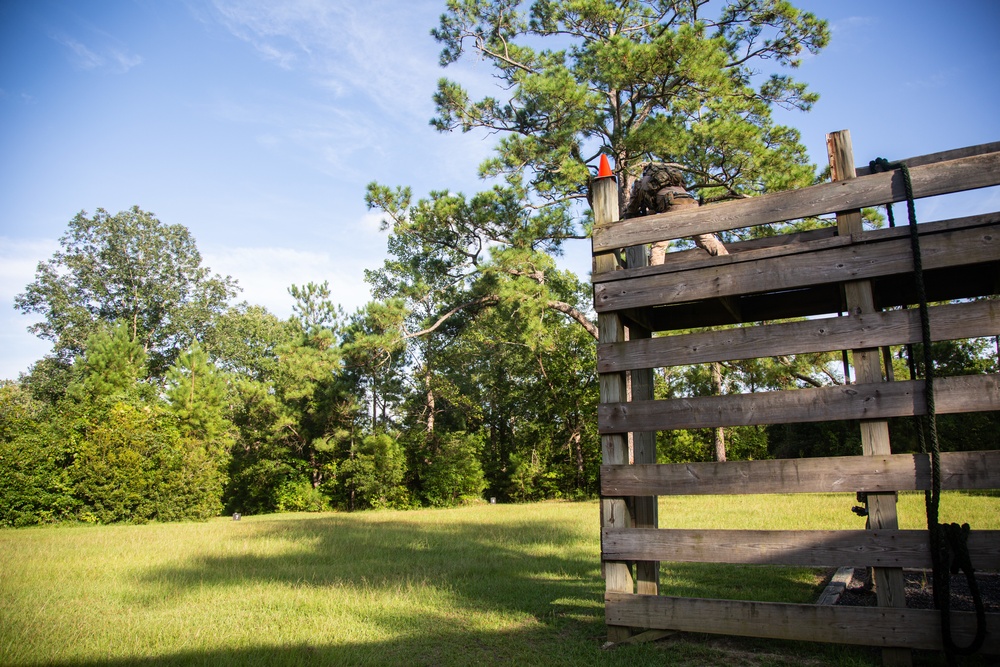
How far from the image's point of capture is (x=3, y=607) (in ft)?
20.4

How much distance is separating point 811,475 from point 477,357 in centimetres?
3113

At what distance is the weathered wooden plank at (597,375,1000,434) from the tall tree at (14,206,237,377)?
41.2 meters

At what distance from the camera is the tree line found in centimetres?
1656

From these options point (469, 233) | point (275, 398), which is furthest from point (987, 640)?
point (275, 398)

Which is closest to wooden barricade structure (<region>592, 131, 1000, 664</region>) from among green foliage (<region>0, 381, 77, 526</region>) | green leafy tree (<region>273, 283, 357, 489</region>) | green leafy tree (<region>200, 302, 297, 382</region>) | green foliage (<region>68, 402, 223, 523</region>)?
green foliage (<region>68, 402, 223, 523</region>)

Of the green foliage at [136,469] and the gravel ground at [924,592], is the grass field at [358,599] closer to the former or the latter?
the gravel ground at [924,592]

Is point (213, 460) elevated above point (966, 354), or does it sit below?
below

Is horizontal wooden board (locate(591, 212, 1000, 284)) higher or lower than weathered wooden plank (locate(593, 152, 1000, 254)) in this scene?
lower

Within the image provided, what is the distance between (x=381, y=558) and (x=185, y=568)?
2857 millimetres

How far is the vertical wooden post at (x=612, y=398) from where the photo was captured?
16.0ft

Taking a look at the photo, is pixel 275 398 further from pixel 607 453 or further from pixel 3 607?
pixel 607 453

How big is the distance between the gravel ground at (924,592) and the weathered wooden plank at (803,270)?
283cm

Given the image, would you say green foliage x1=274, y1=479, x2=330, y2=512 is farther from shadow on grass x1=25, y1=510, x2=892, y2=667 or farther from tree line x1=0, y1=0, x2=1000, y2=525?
shadow on grass x1=25, y1=510, x2=892, y2=667

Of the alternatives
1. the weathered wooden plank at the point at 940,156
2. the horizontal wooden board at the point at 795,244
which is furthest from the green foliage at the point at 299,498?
the weathered wooden plank at the point at 940,156
